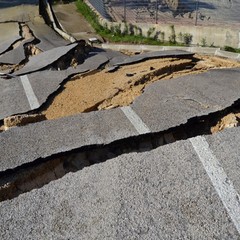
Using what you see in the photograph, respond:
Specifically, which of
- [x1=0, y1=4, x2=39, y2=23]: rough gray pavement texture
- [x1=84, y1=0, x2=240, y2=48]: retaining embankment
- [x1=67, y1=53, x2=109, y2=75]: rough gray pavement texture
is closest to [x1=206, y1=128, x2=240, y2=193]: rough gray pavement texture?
[x1=67, y1=53, x2=109, y2=75]: rough gray pavement texture

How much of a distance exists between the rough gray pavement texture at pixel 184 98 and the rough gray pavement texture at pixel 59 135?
0.41 metres

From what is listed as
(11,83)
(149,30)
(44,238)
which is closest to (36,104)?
(11,83)

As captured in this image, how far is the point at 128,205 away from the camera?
3326mm

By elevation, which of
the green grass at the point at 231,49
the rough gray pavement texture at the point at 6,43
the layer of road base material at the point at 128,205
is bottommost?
the green grass at the point at 231,49

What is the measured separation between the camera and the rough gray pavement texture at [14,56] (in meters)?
10.3

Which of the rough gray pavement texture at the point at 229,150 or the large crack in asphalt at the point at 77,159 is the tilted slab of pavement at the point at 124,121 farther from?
the rough gray pavement texture at the point at 229,150

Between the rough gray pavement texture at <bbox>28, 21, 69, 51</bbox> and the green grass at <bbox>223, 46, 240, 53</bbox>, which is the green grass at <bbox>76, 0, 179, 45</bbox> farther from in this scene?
the green grass at <bbox>223, 46, 240, 53</bbox>

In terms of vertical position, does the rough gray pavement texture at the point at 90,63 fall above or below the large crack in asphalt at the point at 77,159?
below

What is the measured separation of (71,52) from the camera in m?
9.20

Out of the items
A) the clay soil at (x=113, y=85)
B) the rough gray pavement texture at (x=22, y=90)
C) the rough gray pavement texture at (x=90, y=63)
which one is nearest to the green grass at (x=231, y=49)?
the clay soil at (x=113, y=85)

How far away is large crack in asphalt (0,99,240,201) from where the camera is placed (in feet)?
13.3

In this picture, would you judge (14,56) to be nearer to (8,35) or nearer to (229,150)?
(8,35)

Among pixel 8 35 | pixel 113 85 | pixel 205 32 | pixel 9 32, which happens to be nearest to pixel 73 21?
pixel 9 32

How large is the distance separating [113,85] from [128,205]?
3.69 metres
